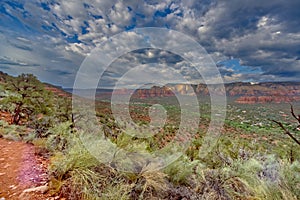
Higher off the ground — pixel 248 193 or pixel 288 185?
pixel 288 185

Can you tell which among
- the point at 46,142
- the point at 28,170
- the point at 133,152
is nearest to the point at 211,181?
the point at 133,152

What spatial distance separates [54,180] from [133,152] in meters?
1.72

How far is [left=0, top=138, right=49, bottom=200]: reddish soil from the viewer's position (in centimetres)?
295

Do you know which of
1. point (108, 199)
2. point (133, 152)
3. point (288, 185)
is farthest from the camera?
point (133, 152)

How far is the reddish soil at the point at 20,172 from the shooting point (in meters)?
2.95

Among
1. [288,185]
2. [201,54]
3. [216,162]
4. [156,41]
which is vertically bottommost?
[216,162]

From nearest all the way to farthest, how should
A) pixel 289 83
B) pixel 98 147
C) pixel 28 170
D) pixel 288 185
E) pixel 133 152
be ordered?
pixel 288 185, pixel 28 170, pixel 98 147, pixel 133 152, pixel 289 83

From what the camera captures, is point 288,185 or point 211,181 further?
point 211,181

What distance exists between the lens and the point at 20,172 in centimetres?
364

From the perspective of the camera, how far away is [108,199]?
2.73 m

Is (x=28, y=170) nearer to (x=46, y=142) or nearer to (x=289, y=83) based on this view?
(x=46, y=142)

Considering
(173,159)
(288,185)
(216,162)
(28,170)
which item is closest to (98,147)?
(28,170)

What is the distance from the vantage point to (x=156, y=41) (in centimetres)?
836

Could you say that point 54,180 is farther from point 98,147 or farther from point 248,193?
point 248,193
